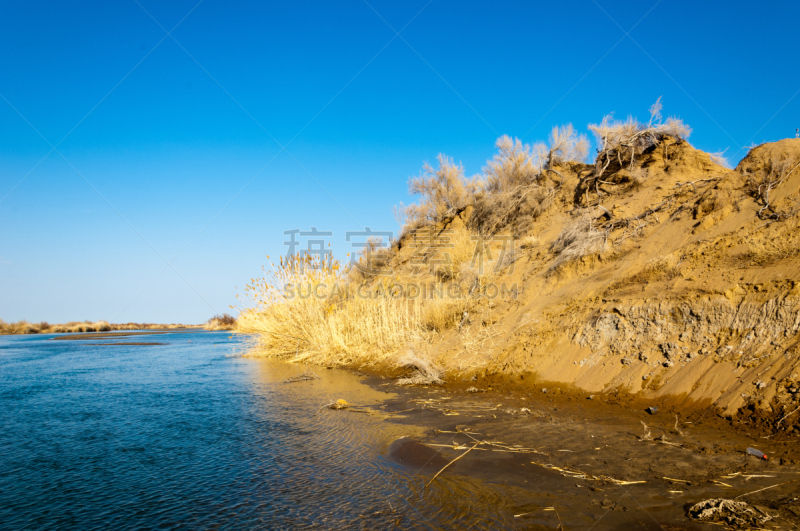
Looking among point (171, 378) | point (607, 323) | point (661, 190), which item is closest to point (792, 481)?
point (607, 323)

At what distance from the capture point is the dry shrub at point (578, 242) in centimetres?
884

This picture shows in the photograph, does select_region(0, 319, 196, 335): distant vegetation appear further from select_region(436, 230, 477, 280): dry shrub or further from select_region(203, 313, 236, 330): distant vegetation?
select_region(436, 230, 477, 280): dry shrub

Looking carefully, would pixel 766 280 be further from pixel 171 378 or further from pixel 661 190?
pixel 171 378

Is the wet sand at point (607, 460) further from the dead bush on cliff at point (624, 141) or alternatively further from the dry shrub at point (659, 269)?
the dead bush on cliff at point (624, 141)

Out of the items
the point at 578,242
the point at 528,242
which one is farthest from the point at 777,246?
the point at 528,242

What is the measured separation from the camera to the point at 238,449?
14.1 feet

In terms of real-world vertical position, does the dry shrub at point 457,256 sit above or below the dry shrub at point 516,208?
below

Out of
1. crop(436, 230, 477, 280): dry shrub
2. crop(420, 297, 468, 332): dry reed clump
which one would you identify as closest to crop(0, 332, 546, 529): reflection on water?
crop(420, 297, 468, 332): dry reed clump

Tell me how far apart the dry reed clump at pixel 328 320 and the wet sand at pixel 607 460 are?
5061mm

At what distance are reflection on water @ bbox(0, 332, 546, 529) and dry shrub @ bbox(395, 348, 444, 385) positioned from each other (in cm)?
90

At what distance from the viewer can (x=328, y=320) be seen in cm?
1174

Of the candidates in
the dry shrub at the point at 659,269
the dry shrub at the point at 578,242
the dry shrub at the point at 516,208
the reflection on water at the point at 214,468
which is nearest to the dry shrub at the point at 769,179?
the dry shrub at the point at 659,269

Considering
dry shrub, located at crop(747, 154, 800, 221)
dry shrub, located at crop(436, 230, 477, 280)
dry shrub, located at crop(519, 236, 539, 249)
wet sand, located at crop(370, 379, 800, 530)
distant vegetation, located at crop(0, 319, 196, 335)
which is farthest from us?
distant vegetation, located at crop(0, 319, 196, 335)

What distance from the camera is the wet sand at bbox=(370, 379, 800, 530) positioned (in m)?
2.72
